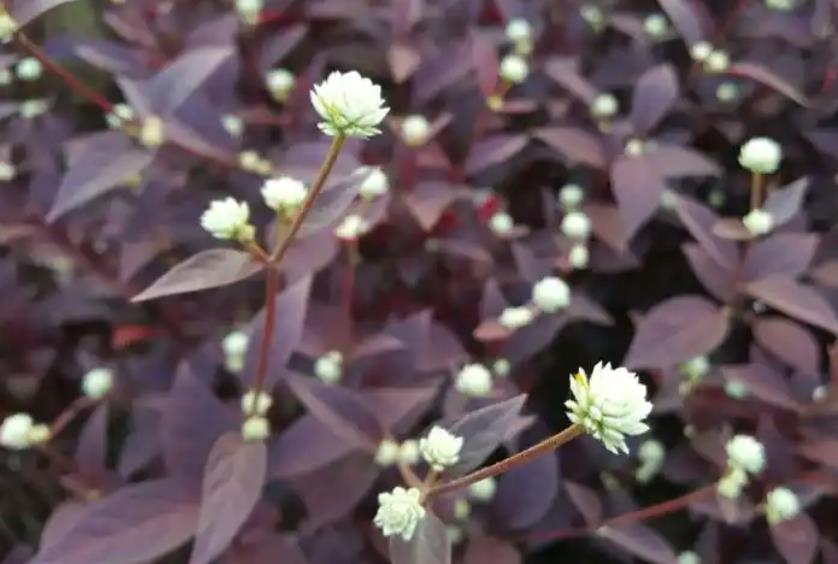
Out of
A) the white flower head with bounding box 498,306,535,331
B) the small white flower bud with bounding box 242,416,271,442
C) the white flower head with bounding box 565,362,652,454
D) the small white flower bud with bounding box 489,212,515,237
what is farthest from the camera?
the small white flower bud with bounding box 489,212,515,237

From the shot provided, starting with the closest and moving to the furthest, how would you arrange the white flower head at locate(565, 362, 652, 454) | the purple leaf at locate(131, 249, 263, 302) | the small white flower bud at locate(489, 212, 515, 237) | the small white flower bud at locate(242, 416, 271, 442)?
the white flower head at locate(565, 362, 652, 454), the purple leaf at locate(131, 249, 263, 302), the small white flower bud at locate(242, 416, 271, 442), the small white flower bud at locate(489, 212, 515, 237)

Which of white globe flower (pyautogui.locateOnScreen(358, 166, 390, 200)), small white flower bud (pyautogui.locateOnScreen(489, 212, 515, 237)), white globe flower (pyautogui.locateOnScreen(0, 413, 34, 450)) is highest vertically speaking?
white globe flower (pyautogui.locateOnScreen(358, 166, 390, 200))

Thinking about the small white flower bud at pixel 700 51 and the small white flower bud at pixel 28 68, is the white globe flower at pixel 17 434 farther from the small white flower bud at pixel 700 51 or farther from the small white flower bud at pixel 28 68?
the small white flower bud at pixel 700 51

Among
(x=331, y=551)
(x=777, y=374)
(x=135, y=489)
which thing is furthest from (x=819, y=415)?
(x=135, y=489)

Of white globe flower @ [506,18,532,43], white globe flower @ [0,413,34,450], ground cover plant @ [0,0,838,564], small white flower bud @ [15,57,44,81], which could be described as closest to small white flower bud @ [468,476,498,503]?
ground cover plant @ [0,0,838,564]

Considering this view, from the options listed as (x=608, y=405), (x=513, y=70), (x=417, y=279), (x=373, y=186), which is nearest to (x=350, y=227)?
(x=373, y=186)

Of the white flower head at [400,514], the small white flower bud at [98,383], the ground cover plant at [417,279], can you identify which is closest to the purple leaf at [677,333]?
the ground cover plant at [417,279]

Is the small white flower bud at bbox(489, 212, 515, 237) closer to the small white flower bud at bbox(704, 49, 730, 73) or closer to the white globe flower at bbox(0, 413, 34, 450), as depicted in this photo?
the small white flower bud at bbox(704, 49, 730, 73)
